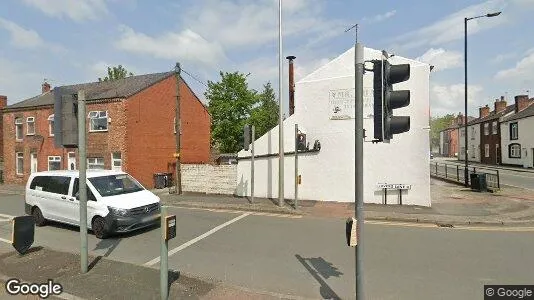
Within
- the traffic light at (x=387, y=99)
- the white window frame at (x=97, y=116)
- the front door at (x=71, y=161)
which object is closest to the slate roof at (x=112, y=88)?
the white window frame at (x=97, y=116)

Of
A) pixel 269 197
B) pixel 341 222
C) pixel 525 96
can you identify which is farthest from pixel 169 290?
pixel 525 96

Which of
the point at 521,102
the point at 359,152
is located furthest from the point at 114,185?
the point at 521,102

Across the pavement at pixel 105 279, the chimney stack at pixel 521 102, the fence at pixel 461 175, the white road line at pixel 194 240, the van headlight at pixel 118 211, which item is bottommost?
the white road line at pixel 194 240

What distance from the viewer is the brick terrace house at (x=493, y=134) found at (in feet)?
140

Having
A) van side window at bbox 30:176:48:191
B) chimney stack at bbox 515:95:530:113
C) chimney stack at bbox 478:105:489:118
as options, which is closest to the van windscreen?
van side window at bbox 30:176:48:191

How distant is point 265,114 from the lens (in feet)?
124

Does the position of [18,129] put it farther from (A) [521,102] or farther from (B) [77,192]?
(A) [521,102]

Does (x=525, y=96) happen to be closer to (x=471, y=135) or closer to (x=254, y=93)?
(x=471, y=135)

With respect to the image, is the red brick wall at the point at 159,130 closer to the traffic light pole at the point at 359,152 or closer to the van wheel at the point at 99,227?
the van wheel at the point at 99,227

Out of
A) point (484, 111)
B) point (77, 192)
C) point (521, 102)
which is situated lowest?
point (77, 192)

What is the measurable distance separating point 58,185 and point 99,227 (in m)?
2.42

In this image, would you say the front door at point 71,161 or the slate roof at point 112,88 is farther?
the front door at point 71,161

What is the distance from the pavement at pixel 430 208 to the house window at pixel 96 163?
6.61 m

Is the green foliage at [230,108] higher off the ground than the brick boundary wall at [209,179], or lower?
higher
